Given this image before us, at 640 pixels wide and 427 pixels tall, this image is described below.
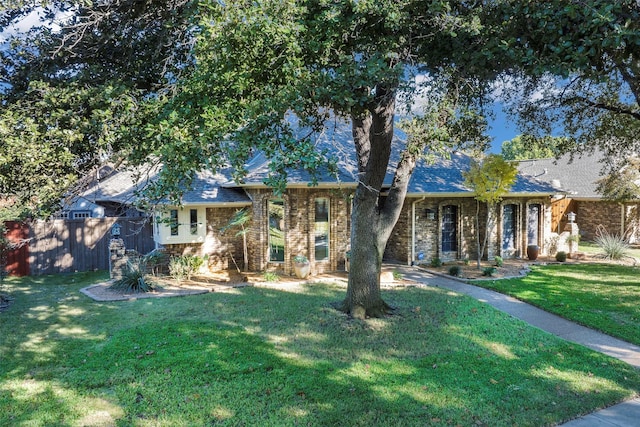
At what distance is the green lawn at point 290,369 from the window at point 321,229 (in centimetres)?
430

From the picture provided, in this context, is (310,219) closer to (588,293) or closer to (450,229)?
(450,229)

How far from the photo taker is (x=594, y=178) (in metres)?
24.2

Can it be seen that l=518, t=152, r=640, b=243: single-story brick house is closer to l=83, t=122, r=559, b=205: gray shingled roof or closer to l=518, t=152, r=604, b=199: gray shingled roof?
l=518, t=152, r=604, b=199: gray shingled roof

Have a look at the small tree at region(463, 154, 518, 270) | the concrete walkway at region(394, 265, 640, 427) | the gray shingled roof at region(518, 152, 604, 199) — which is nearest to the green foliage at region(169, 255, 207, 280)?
the concrete walkway at region(394, 265, 640, 427)

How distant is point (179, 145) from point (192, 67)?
216 cm

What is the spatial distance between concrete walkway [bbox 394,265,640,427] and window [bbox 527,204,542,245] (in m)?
6.46

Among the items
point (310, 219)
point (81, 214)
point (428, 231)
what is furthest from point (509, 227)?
point (81, 214)

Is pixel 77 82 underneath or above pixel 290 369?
above

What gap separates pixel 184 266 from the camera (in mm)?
12375

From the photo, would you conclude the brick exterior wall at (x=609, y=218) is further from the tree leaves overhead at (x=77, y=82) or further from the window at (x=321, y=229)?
the tree leaves overhead at (x=77, y=82)

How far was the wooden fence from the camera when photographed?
13844 millimetres

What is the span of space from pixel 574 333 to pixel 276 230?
8.38 meters

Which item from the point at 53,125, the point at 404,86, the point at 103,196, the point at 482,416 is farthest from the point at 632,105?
the point at 103,196

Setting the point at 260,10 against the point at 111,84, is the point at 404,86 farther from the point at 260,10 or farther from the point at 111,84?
the point at 111,84
